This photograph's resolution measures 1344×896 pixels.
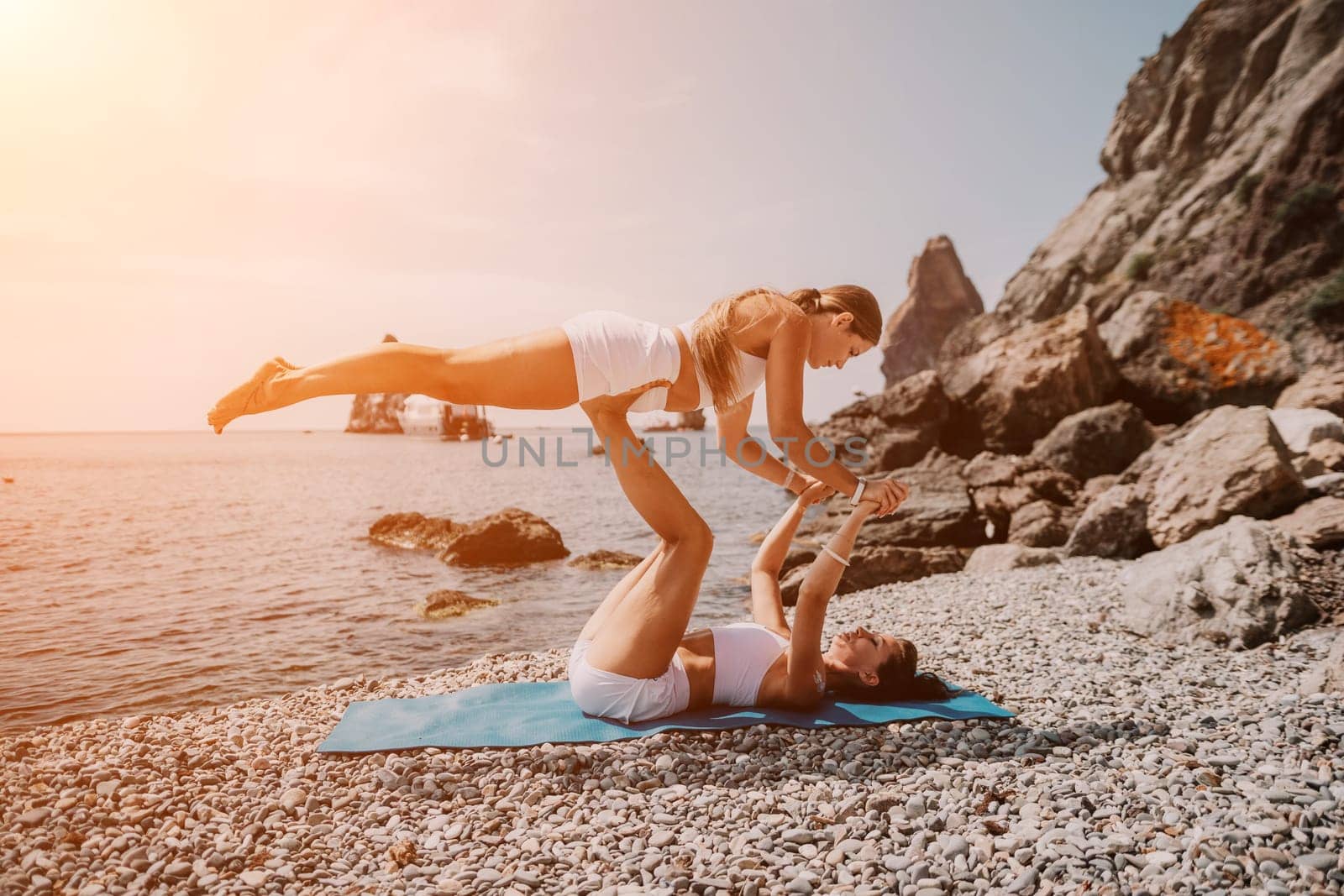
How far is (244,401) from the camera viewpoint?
3982mm

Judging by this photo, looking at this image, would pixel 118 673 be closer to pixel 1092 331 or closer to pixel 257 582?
pixel 257 582

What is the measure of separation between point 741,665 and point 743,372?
1883 millimetres

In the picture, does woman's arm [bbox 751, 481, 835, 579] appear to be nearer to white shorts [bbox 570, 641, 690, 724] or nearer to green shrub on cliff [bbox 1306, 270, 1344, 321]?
white shorts [bbox 570, 641, 690, 724]

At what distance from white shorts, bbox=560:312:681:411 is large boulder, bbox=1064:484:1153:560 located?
7.46m

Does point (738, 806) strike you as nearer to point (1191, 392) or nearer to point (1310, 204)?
point (1191, 392)

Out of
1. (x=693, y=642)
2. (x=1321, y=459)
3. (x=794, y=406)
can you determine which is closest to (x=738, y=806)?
(x=693, y=642)

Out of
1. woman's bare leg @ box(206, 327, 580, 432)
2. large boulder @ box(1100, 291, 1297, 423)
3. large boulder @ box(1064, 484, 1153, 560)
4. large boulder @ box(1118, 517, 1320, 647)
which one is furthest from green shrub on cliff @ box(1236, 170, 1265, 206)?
woman's bare leg @ box(206, 327, 580, 432)

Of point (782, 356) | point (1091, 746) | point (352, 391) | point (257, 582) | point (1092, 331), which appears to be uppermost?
point (1092, 331)

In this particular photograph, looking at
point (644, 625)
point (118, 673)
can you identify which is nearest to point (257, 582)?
point (118, 673)

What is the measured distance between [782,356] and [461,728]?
9.45 feet

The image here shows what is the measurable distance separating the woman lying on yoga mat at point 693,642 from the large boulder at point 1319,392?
13.2m

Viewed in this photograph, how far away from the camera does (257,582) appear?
12328 millimetres

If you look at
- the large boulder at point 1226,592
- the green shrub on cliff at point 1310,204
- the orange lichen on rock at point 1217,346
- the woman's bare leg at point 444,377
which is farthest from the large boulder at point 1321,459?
the green shrub on cliff at point 1310,204

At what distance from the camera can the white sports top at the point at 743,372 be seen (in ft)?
13.7
